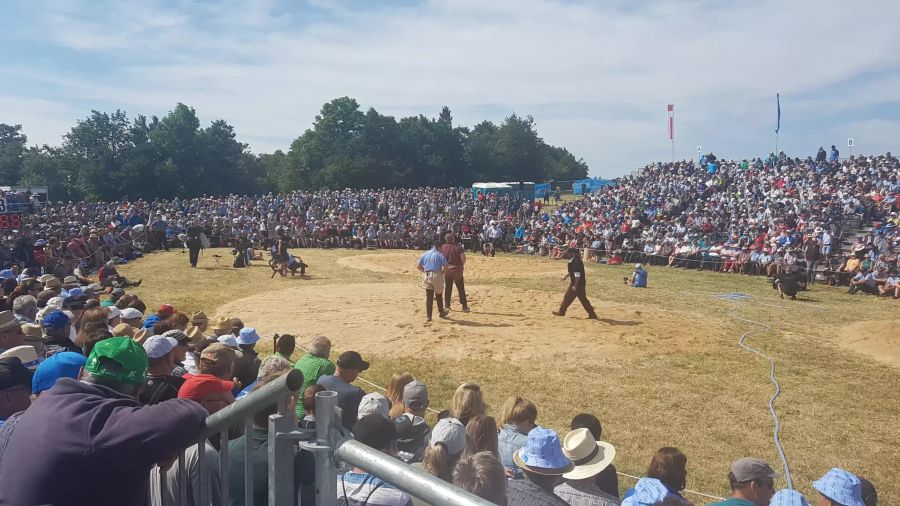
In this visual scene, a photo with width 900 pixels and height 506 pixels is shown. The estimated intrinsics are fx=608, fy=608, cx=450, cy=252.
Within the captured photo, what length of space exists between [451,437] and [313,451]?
215 cm

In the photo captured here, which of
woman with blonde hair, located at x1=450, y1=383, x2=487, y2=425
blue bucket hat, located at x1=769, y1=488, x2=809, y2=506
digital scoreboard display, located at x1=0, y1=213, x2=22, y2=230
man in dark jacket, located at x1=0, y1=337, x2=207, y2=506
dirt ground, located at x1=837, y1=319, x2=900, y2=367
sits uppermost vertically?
digital scoreboard display, located at x1=0, y1=213, x2=22, y2=230

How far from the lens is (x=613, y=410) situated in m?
7.73

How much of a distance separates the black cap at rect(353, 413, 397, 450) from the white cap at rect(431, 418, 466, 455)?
0.45m

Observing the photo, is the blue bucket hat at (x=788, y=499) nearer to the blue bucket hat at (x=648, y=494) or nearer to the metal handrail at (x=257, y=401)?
the blue bucket hat at (x=648, y=494)

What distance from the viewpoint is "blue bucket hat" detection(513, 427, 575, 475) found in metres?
4.01

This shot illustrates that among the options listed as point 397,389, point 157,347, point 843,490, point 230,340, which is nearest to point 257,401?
point 157,347

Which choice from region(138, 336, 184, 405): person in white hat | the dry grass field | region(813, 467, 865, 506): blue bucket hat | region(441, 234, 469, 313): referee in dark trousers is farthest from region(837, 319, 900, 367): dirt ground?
region(138, 336, 184, 405): person in white hat

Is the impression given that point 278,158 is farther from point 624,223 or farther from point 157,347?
point 157,347

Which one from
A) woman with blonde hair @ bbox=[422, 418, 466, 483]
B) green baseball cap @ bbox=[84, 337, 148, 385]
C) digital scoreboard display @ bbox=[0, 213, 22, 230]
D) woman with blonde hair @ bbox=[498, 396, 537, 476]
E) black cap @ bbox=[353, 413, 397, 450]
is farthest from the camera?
digital scoreboard display @ bbox=[0, 213, 22, 230]

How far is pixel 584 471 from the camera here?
425 cm

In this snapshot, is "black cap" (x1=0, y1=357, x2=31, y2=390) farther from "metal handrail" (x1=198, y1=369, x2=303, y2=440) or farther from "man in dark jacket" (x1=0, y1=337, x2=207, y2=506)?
"metal handrail" (x1=198, y1=369, x2=303, y2=440)

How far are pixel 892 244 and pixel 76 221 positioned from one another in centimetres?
3286

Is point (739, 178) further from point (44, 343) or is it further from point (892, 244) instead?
point (44, 343)

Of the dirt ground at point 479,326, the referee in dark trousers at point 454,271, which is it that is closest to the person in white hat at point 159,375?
the dirt ground at point 479,326
